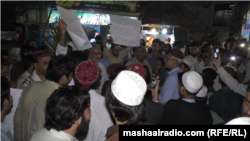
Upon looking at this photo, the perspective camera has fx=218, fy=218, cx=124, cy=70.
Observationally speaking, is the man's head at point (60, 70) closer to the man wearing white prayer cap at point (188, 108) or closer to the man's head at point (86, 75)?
the man's head at point (86, 75)

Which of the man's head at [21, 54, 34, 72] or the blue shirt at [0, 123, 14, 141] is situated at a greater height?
the man's head at [21, 54, 34, 72]

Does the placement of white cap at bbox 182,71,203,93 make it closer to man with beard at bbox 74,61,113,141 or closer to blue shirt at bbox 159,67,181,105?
blue shirt at bbox 159,67,181,105

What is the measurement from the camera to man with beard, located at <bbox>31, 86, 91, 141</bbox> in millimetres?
1693

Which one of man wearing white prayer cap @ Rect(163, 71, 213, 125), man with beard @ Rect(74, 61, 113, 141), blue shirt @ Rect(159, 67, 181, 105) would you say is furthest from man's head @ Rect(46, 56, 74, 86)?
blue shirt @ Rect(159, 67, 181, 105)

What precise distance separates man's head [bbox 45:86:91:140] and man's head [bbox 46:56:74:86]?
30.5 inches

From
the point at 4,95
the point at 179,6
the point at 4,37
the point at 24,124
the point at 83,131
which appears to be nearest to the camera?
the point at 83,131

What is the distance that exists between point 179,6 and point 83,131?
17.9 meters

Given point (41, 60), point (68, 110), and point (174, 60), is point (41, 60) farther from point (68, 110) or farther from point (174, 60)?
point (174, 60)

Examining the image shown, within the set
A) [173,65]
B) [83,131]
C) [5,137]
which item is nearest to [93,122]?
[83,131]

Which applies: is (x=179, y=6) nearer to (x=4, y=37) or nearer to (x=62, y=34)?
(x=4, y=37)

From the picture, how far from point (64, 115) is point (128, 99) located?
51 centimetres

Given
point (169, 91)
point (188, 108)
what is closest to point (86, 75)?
point (188, 108)

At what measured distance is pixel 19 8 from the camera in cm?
776

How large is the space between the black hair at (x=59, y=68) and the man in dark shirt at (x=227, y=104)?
2.25 metres
